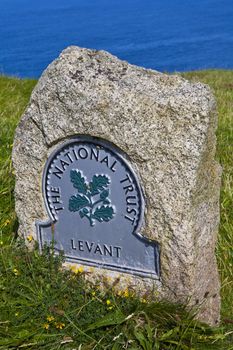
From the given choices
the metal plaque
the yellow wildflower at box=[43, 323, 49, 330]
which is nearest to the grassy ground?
the yellow wildflower at box=[43, 323, 49, 330]

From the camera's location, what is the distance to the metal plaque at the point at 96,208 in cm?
398

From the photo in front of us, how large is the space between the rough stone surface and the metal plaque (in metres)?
0.07

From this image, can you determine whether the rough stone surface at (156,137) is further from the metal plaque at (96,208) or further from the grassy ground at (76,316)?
the grassy ground at (76,316)

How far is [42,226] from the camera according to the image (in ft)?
14.3

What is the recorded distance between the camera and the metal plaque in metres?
3.98

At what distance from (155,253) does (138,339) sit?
556 mm

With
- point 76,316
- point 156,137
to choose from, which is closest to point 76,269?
point 76,316

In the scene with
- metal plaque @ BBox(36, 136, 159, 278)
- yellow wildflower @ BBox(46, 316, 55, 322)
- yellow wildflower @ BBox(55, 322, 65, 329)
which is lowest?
yellow wildflower @ BBox(55, 322, 65, 329)

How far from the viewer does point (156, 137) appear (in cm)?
378

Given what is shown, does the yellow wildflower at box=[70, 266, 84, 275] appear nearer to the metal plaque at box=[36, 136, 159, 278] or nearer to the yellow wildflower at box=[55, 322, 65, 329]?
the metal plaque at box=[36, 136, 159, 278]

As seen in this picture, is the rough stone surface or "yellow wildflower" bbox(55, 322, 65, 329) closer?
the rough stone surface

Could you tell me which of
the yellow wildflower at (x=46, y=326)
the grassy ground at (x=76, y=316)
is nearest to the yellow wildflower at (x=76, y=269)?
the grassy ground at (x=76, y=316)

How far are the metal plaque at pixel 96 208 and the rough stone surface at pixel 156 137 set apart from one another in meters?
0.07

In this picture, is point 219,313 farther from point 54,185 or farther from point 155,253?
point 54,185
